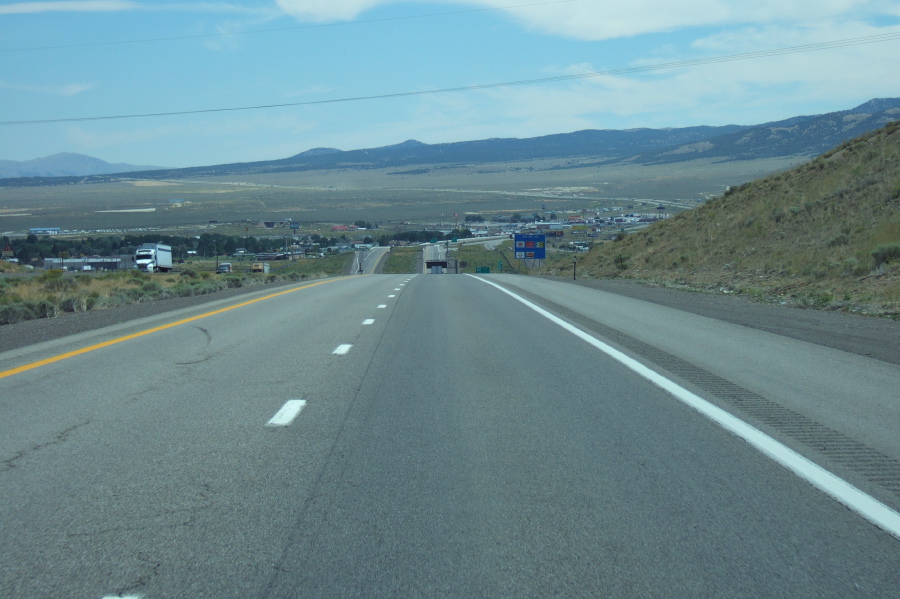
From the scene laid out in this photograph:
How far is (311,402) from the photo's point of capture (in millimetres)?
8992

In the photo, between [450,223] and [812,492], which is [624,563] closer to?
[812,492]

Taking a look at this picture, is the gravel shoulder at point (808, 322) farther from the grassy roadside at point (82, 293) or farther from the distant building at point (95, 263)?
the distant building at point (95, 263)

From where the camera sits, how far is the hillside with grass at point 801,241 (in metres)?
22.0

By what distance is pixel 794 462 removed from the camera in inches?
262

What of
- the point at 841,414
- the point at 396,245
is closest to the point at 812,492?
the point at 841,414

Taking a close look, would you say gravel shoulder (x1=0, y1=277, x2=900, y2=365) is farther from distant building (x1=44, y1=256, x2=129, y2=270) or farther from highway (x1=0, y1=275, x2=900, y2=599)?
distant building (x1=44, y1=256, x2=129, y2=270)

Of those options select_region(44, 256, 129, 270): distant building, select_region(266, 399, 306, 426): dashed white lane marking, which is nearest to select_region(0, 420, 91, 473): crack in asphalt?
select_region(266, 399, 306, 426): dashed white lane marking

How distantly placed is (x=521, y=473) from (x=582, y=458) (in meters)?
0.63

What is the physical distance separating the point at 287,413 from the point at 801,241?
84.2 ft

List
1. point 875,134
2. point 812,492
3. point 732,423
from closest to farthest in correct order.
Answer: point 812,492 < point 732,423 < point 875,134

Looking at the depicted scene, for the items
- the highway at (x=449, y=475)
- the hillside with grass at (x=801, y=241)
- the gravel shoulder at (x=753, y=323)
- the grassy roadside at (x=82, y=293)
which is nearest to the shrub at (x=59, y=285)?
the grassy roadside at (x=82, y=293)

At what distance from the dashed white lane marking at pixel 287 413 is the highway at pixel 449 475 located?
0.04 meters

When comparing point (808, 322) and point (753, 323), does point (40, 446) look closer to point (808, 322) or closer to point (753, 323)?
point (753, 323)

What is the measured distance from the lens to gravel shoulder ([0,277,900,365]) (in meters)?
13.6
